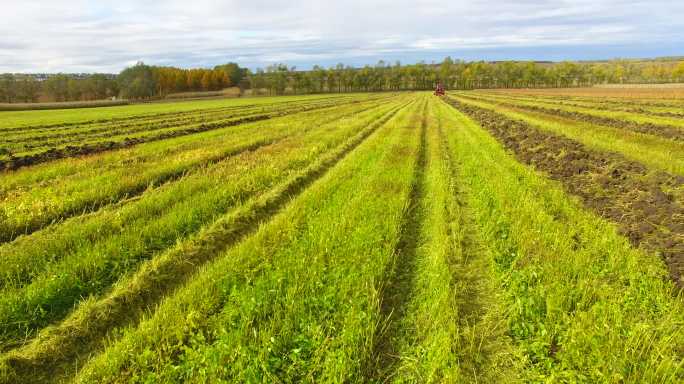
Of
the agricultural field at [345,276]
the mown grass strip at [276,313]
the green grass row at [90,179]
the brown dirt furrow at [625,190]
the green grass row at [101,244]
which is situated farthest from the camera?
the green grass row at [90,179]

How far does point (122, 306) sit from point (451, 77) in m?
177

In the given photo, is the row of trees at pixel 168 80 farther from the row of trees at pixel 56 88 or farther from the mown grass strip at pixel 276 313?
the mown grass strip at pixel 276 313

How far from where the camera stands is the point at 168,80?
12825cm

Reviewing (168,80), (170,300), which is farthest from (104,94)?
(170,300)

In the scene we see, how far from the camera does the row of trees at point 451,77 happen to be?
5842 inches

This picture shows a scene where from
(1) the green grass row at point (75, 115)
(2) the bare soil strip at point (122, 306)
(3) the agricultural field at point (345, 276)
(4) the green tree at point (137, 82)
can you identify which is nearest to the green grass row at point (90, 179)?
(3) the agricultural field at point (345, 276)

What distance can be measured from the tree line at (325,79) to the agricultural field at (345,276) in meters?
117

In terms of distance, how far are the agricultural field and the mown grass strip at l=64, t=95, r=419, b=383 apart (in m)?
0.02

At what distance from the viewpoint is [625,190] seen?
374 inches

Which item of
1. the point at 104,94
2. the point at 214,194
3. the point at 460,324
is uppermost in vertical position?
the point at 104,94

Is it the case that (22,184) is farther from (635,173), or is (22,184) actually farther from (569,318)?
(635,173)

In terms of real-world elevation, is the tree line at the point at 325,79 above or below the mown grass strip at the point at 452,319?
above

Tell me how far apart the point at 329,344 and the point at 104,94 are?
137 m

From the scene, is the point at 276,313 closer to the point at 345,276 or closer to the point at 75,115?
the point at 345,276
